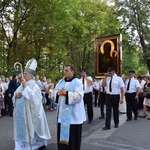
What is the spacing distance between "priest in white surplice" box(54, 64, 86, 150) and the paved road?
3.94 ft

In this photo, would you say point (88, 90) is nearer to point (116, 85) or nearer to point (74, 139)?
point (116, 85)

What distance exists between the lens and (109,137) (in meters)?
7.64

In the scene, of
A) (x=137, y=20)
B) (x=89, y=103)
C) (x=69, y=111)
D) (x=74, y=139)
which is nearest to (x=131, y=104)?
(x=89, y=103)

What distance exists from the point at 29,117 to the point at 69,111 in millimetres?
1078

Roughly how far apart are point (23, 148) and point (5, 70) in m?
13.9

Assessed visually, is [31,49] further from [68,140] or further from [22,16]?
[68,140]

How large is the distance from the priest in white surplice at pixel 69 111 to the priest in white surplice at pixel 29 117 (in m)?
0.72

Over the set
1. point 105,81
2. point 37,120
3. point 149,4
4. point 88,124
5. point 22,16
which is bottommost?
point 88,124

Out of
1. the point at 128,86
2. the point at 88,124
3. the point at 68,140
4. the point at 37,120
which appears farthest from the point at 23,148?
the point at 128,86

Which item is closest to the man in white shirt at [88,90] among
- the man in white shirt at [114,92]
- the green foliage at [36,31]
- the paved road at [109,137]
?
the paved road at [109,137]

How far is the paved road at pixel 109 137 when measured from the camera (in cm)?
671

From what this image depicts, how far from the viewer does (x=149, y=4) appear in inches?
1304

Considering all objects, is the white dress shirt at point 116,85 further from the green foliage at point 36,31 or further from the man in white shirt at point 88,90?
the green foliage at point 36,31

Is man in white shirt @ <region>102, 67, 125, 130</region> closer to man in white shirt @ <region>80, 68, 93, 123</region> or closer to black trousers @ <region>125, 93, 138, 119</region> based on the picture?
man in white shirt @ <region>80, 68, 93, 123</region>
